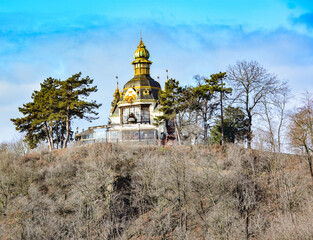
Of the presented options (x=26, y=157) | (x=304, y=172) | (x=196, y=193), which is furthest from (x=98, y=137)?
(x=304, y=172)

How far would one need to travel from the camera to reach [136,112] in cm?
5691

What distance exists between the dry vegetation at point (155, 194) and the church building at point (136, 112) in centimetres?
603

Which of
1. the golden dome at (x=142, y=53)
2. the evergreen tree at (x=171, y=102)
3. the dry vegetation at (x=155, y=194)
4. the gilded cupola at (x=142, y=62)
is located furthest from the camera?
the golden dome at (x=142, y=53)

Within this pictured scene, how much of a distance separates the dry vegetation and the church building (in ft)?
19.8

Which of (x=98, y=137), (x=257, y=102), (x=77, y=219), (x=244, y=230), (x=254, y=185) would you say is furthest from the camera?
(x=98, y=137)

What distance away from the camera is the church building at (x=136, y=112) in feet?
159

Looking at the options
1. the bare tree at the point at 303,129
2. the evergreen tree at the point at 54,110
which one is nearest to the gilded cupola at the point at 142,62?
the evergreen tree at the point at 54,110

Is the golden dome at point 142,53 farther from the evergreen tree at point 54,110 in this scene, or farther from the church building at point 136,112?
the evergreen tree at point 54,110

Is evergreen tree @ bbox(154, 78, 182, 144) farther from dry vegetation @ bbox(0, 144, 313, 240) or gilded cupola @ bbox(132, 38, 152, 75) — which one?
gilded cupola @ bbox(132, 38, 152, 75)

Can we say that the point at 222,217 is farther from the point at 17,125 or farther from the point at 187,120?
the point at 17,125

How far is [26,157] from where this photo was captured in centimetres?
4316

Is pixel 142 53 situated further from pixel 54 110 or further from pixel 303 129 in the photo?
pixel 303 129

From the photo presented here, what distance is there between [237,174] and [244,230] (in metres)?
6.59

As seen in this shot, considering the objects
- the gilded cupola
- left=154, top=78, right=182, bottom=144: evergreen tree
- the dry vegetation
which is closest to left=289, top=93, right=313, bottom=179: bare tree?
the dry vegetation
